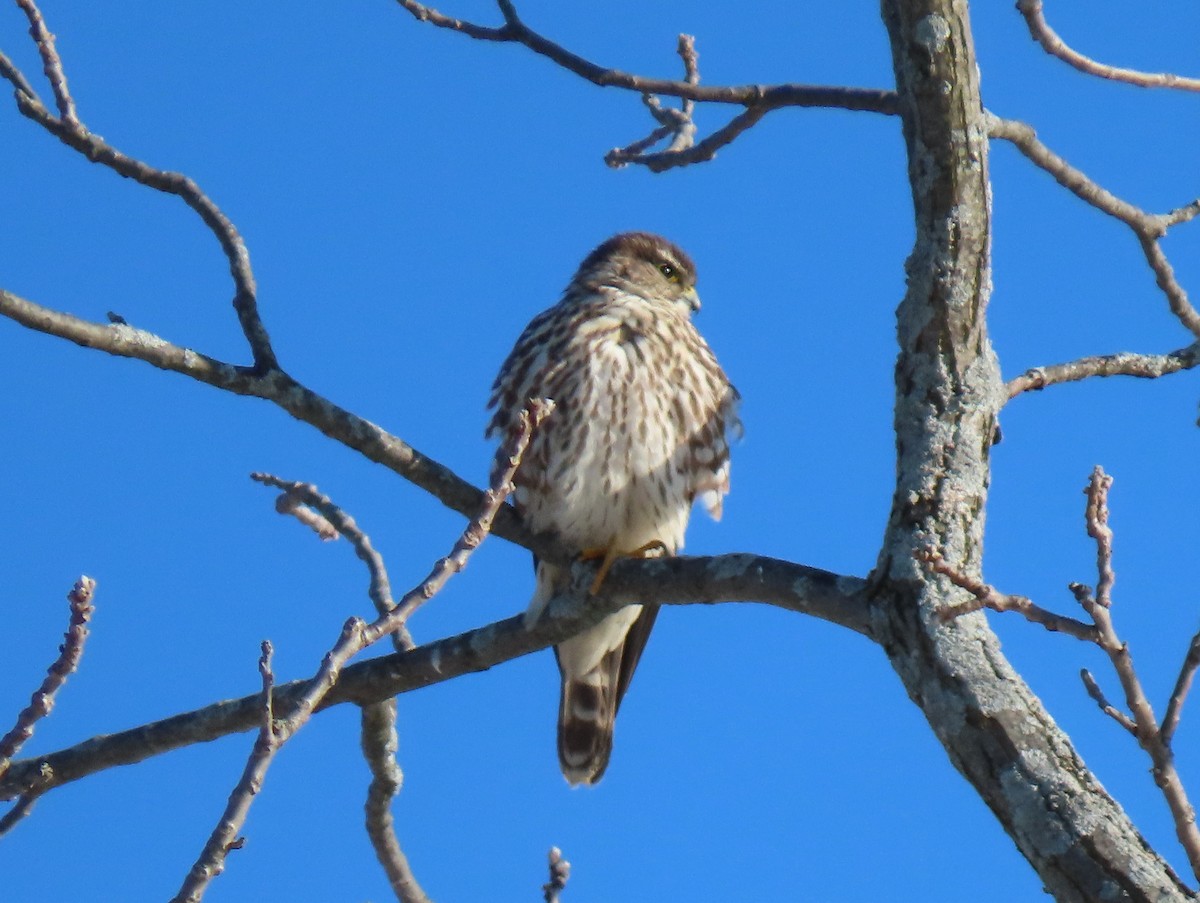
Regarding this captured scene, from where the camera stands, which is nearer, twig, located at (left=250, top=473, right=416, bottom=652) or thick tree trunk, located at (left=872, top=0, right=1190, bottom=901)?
thick tree trunk, located at (left=872, top=0, right=1190, bottom=901)

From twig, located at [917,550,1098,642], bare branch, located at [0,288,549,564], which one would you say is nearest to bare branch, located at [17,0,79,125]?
bare branch, located at [0,288,549,564]

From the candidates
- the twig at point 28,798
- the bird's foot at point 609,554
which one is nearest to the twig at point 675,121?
the bird's foot at point 609,554

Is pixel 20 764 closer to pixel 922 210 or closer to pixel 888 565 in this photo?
pixel 888 565

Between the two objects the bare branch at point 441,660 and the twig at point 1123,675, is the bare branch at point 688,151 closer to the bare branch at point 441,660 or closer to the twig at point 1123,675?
the bare branch at point 441,660

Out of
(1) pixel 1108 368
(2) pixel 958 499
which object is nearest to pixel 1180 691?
(2) pixel 958 499

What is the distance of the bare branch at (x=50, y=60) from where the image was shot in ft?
10.6

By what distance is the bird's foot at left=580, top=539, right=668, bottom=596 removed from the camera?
3.63 metres

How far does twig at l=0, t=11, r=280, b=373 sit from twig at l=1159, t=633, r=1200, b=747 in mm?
2031

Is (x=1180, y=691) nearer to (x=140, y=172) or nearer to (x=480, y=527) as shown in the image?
(x=480, y=527)

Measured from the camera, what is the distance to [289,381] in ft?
10.9

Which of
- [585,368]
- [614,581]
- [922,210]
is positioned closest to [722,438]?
[585,368]

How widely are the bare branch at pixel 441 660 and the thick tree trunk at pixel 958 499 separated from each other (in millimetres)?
437

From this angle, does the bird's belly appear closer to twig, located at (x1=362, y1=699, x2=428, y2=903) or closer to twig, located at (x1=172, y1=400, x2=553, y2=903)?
twig, located at (x1=362, y1=699, x2=428, y2=903)

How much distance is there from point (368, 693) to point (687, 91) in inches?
58.3
